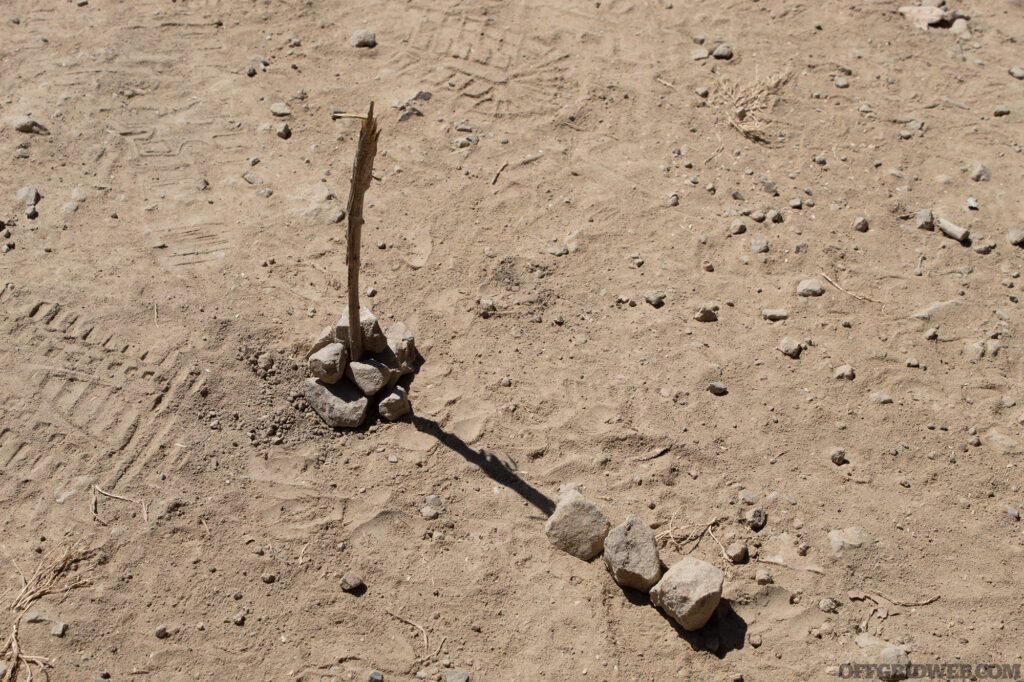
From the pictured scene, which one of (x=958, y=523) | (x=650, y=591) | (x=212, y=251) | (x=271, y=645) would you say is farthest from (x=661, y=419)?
(x=212, y=251)

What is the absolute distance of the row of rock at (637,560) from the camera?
9.30ft

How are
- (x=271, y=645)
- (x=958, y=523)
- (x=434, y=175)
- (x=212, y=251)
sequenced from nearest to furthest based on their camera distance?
1. (x=271, y=645)
2. (x=958, y=523)
3. (x=212, y=251)
4. (x=434, y=175)

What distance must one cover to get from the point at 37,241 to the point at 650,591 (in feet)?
11.4

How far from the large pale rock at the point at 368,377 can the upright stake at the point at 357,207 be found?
0.06 meters

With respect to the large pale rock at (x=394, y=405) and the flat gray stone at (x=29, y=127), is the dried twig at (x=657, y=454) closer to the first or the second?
the large pale rock at (x=394, y=405)

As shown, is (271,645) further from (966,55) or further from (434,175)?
(966,55)

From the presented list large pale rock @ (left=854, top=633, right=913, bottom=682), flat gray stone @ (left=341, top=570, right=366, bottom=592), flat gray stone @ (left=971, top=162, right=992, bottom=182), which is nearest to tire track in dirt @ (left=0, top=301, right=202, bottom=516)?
flat gray stone @ (left=341, top=570, right=366, bottom=592)

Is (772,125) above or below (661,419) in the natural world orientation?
above

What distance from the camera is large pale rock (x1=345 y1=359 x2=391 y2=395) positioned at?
11.6ft

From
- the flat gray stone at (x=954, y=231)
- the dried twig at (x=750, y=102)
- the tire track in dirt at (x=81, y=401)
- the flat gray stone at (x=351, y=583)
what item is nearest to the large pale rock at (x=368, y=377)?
the tire track in dirt at (x=81, y=401)

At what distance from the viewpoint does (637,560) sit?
2975 mm

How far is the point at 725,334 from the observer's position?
397 centimetres

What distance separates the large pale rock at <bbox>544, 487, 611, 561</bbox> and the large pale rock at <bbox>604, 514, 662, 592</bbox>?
0.08m

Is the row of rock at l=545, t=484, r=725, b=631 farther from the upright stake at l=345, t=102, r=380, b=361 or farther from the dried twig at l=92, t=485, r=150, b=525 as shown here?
the dried twig at l=92, t=485, r=150, b=525
